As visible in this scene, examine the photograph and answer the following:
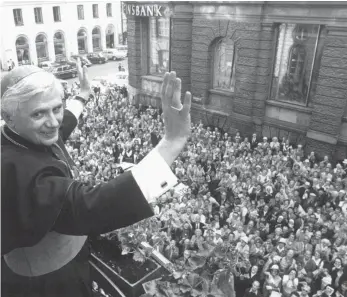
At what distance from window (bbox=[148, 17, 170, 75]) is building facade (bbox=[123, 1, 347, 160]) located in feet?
0.33

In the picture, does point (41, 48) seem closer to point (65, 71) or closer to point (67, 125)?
point (65, 71)

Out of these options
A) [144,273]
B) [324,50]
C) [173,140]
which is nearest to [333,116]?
[324,50]

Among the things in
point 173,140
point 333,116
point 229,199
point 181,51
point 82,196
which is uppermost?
point 173,140

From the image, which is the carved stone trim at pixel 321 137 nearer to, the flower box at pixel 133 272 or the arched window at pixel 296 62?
the arched window at pixel 296 62

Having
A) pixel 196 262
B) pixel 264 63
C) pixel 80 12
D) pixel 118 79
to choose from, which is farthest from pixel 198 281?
pixel 80 12

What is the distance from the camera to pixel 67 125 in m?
3.00

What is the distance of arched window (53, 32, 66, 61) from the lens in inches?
1756

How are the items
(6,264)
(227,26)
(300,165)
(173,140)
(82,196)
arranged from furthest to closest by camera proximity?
(227,26) → (300,165) → (6,264) → (173,140) → (82,196)

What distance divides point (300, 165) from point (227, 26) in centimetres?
812

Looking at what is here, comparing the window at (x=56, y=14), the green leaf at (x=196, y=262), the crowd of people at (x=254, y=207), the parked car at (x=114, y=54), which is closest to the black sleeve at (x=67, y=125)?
the crowd of people at (x=254, y=207)

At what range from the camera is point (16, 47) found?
133 feet

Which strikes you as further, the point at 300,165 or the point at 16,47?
the point at 16,47

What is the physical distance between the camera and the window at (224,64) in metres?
18.6

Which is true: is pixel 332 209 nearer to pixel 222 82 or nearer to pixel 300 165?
pixel 300 165
